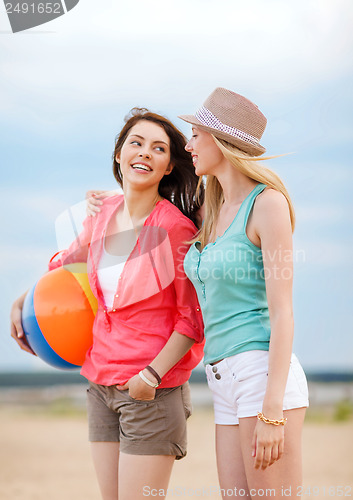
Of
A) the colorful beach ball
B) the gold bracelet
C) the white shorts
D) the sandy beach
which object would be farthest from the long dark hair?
→ the sandy beach

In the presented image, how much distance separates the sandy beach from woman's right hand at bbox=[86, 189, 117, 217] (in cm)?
297

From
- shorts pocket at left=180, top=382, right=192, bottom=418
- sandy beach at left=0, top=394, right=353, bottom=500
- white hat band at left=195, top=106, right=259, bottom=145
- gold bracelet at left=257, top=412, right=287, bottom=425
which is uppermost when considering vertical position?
white hat band at left=195, top=106, right=259, bottom=145

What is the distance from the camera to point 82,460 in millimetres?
10164

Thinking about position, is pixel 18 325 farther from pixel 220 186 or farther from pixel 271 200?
pixel 271 200

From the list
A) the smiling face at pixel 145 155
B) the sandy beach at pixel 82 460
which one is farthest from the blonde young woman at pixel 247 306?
the sandy beach at pixel 82 460

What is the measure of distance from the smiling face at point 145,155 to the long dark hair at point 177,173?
0.13 feet

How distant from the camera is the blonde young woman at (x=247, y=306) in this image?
7.29 ft

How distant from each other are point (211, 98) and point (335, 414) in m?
13.7

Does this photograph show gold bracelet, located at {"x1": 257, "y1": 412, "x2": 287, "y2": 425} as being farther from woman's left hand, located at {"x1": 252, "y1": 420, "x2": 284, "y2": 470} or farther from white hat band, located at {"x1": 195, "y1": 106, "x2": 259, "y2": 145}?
white hat band, located at {"x1": 195, "y1": 106, "x2": 259, "y2": 145}

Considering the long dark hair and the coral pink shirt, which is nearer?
the coral pink shirt

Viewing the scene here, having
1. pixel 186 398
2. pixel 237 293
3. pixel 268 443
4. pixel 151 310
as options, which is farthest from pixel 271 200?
pixel 186 398

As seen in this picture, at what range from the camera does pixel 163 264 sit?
2.74 meters

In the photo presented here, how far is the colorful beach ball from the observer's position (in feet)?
9.68

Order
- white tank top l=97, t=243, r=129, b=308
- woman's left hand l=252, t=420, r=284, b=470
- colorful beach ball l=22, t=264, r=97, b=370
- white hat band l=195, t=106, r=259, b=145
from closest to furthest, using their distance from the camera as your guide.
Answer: woman's left hand l=252, t=420, r=284, b=470 → white hat band l=195, t=106, r=259, b=145 → white tank top l=97, t=243, r=129, b=308 → colorful beach ball l=22, t=264, r=97, b=370
